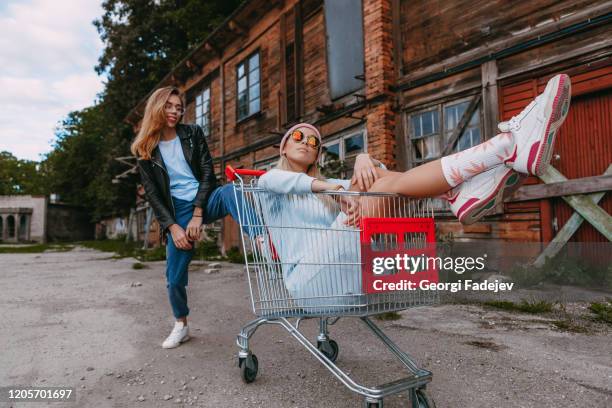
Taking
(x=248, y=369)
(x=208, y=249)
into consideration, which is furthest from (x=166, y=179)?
(x=208, y=249)

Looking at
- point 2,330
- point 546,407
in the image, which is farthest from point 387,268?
point 2,330

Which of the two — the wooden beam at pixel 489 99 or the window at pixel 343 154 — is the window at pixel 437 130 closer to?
the wooden beam at pixel 489 99

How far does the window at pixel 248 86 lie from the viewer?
12883mm

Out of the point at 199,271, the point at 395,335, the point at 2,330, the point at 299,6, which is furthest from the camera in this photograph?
the point at 299,6

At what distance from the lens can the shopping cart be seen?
210cm

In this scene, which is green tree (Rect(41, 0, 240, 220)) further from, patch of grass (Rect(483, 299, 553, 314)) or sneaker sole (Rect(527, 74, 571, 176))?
sneaker sole (Rect(527, 74, 571, 176))

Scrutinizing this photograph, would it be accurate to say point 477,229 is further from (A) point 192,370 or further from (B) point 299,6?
(B) point 299,6

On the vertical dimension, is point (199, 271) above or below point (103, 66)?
below

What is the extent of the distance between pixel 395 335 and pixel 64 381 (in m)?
2.63

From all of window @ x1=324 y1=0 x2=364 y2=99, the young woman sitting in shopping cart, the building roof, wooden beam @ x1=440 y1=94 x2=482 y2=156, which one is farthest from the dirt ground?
the building roof

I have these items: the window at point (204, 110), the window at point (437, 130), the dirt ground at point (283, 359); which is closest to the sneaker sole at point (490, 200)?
the dirt ground at point (283, 359)

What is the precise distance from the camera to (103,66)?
76.8 feet

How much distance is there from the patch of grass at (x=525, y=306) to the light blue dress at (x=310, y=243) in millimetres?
3220

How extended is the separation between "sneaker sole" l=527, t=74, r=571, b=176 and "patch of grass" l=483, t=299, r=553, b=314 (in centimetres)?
297
